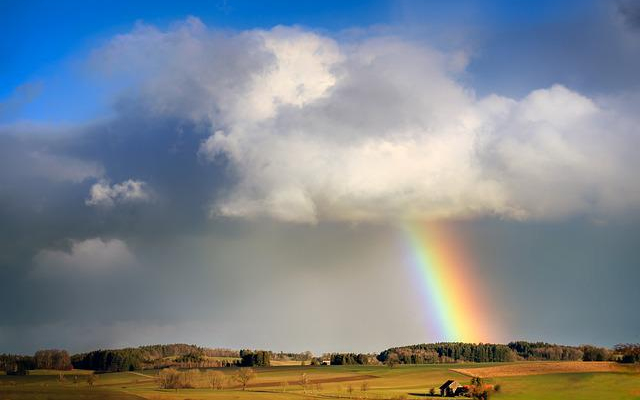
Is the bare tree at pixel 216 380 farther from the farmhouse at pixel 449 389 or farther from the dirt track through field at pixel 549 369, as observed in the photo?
the dirt track through field at pixel 549 369

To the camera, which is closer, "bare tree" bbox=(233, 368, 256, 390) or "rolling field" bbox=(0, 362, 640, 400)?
"rolling field" bbox=(0, 362, 640, 400)

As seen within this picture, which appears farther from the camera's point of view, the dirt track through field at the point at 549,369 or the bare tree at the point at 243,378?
the bare tree at the point at 243,378

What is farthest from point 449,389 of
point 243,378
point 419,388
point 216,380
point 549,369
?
point 216,380

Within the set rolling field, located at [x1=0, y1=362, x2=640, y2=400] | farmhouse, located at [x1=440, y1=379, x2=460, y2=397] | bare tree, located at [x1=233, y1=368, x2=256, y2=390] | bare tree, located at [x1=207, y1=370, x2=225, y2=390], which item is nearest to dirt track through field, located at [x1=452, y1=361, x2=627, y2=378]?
rolling field, located at [x1=0, y1=362, x2=640, y2=400]

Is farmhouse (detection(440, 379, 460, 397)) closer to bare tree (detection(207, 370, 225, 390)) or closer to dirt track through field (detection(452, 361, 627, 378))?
dirt track through field (detection(452, 361, 627, 378))

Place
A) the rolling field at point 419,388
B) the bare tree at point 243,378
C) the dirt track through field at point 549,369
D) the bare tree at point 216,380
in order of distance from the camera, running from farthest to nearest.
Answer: the bare tree at point 243,378
the bare tree at point 216,380
the dirt track through field at point 549,369
the rolling field at point 419,388

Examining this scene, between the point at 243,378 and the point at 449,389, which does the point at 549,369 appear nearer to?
the point at 449,389

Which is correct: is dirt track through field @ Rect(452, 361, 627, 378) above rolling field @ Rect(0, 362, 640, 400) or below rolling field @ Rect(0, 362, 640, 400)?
above

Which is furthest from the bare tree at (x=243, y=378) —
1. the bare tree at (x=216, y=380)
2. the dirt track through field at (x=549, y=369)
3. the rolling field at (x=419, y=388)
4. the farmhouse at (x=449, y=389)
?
the dirt track through field at (x=549, y=369)

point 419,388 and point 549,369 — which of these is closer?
point 419,388

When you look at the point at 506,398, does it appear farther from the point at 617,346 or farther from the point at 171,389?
the point at 171,389

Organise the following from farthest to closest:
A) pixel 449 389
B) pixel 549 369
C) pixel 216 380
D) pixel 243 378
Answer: pixel 243 378, pixel 216 380, pixel 549 369, pixel 449 389

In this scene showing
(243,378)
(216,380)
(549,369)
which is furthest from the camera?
(243,378)

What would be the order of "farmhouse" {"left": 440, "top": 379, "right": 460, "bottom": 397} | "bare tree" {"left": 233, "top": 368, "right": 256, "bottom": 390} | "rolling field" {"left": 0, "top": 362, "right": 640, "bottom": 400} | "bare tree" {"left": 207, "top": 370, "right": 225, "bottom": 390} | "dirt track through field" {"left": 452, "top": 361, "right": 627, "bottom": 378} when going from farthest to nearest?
"bare tree" {"left": 233, "top": 368, "right": 256, "bottom": 390}, "bare tree" {"left": 207, "top": 370, "right": 225, "bottom": 390}, "dirt track through field" {"left": 452, "top": 361, "right": 627, "bottom": 378}, "farmhouse" {"left": 440, "top": 379, "right": 460, "bottom": 397}, "rolling field" {"left": 0, "top": 362, "right": 640, "bottom": 400}
